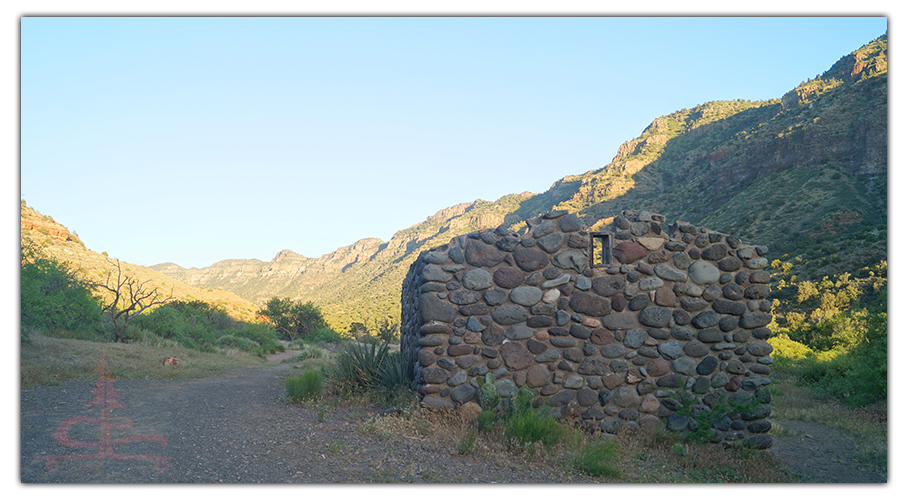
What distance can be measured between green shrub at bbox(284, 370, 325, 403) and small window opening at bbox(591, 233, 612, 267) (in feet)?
15.7

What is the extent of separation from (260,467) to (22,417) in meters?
3.71

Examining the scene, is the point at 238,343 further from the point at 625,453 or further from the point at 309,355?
the point at 625,453

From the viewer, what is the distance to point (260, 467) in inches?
181

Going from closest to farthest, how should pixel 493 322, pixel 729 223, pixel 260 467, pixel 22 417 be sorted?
pixel 260 467 → pixel 22 417 → pixel 493 322 → pixel 729 223

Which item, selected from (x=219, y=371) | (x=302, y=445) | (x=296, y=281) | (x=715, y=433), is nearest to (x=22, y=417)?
(x=302, y=445)

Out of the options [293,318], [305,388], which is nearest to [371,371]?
[305,388]

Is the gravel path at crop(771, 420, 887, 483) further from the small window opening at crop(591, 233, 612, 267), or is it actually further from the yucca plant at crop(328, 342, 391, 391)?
the yucca plant at crop(328, 342, 391, 391)

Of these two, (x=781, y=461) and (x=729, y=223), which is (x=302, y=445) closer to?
(x=781, y=461)

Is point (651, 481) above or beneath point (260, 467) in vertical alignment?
beneath

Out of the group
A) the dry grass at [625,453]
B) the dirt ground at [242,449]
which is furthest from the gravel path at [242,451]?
the dry grass at [625,453]

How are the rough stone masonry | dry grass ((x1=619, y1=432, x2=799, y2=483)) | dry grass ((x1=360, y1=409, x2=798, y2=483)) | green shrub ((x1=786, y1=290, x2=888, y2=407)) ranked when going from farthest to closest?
1. green shrub ((x1=786, y1=290, x2=888, y2=407))
2. the rough stone masonry
3. dry grass ((x1=619, y1=432, x2=799, y2=483))
4. dry grass ((x1=360, y1=409, x2=798, y2=483))

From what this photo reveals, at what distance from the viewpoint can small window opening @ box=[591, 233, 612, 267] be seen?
22.6ft

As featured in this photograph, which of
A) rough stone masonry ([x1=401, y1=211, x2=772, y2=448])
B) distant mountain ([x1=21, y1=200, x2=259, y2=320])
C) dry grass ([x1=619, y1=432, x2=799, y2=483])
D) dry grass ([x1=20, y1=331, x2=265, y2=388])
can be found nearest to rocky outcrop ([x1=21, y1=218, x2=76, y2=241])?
distant mountain ([x1=21, y1=200, x2=259, y2=320])

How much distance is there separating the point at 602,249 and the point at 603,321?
105cm
